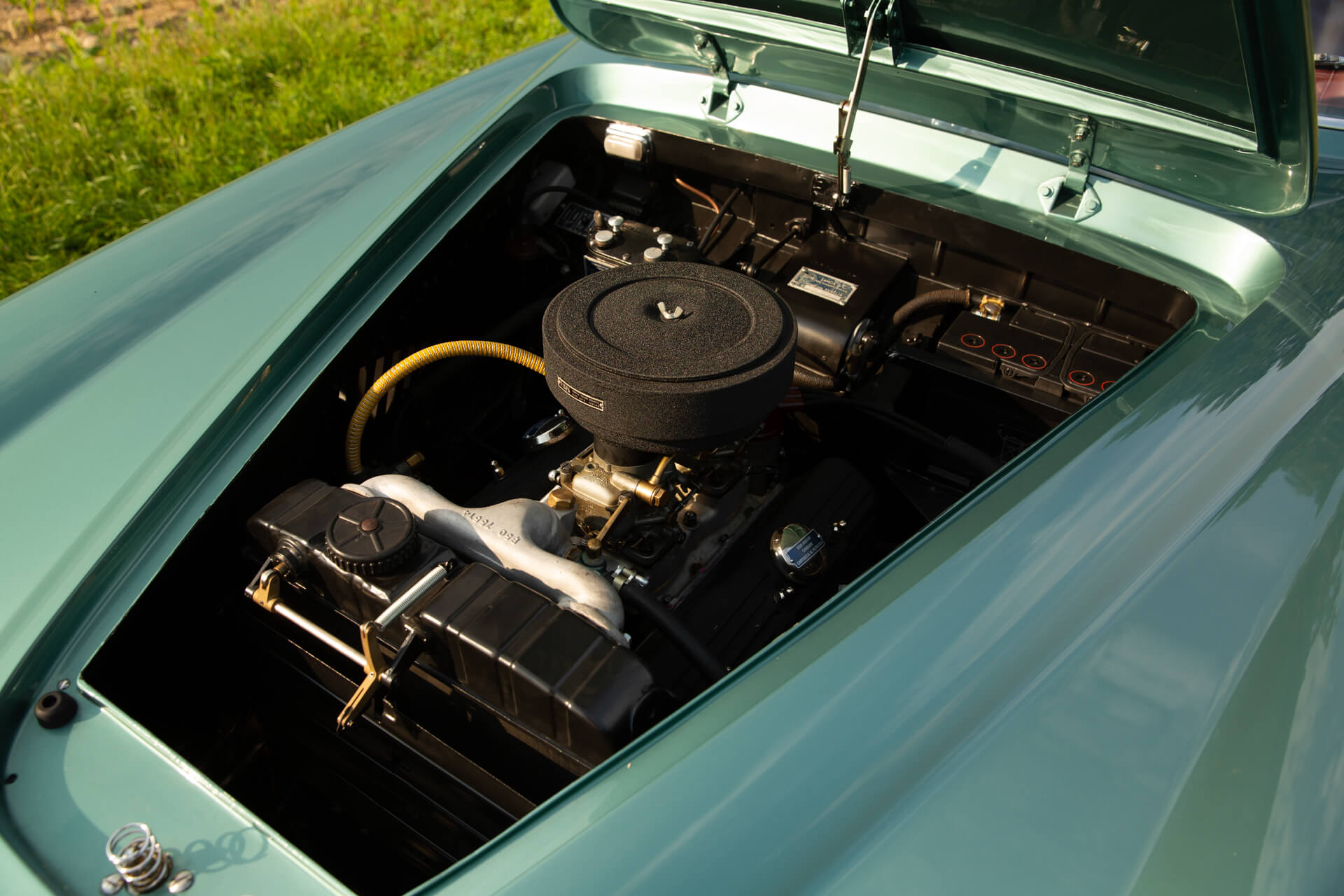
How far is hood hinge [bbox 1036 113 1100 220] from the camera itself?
1.72 metres

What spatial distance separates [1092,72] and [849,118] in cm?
41

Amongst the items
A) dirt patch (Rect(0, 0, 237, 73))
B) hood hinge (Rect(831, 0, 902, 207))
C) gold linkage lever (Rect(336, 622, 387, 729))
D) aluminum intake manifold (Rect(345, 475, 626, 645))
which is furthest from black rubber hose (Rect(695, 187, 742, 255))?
dirt patch (Rect(0, 0, 237, 73))

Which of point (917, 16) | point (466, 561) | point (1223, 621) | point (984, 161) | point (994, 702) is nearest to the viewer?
point (994, 702)

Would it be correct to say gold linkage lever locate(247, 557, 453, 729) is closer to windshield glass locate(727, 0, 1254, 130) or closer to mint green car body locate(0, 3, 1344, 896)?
mint green car body locate(0, 3, 1344, 896)

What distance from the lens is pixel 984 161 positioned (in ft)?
6.25

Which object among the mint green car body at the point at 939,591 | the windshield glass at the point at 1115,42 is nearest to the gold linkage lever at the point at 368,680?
the mint green car body at the point at 939,591

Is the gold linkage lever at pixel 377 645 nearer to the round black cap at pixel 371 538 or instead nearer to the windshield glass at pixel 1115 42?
the round black cap at pixel 371 538

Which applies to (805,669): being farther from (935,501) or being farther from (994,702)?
(935,501)

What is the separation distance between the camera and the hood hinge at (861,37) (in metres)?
1.68

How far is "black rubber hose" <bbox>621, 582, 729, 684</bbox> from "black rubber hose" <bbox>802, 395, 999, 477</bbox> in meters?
0.68

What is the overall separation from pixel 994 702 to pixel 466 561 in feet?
2.48

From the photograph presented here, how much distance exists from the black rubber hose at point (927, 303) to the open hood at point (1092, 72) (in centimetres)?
30

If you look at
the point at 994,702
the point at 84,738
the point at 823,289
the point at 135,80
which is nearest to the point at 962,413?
the point at 823,289

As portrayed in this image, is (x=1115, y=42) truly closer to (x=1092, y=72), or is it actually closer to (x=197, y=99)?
(x=1092, y=72)
